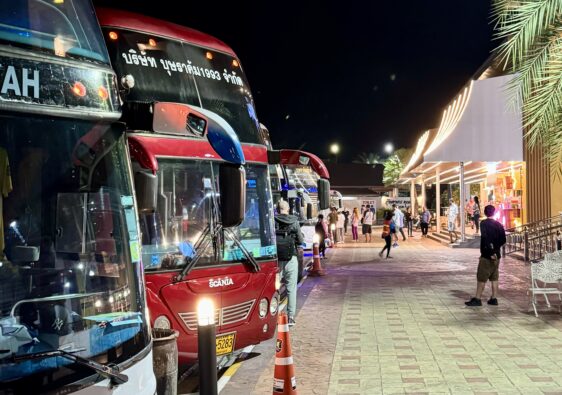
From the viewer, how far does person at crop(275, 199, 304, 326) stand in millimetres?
9648

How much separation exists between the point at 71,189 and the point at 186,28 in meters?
4.54

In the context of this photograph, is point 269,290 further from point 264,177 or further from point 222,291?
point 264,177

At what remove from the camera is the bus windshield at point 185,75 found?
6.98 m

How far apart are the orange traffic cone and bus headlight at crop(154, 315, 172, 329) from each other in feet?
4.49

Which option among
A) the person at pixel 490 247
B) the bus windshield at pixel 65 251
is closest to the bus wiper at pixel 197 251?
the bus windshield at pixel 65 251

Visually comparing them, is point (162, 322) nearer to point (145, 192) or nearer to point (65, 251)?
point (145, 192)

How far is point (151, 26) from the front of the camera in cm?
728

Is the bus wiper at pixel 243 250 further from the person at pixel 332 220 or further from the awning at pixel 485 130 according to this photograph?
the person at pixel 332 220

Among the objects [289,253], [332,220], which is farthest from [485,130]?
[289,253]

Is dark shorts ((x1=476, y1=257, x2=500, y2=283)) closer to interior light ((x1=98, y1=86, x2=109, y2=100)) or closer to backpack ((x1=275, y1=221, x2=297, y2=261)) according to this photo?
backpack ((x1=275, y1=221, x2=297, y2=261))

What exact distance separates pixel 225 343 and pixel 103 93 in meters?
4.08

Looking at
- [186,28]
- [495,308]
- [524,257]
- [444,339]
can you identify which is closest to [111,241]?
[186,28]

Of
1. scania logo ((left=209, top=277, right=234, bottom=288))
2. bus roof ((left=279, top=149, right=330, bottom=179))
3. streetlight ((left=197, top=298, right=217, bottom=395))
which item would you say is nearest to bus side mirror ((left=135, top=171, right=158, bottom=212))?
streetlight ((left=197, top=298, right=217, bottom=395))

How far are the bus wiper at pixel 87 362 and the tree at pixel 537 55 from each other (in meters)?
9.54
